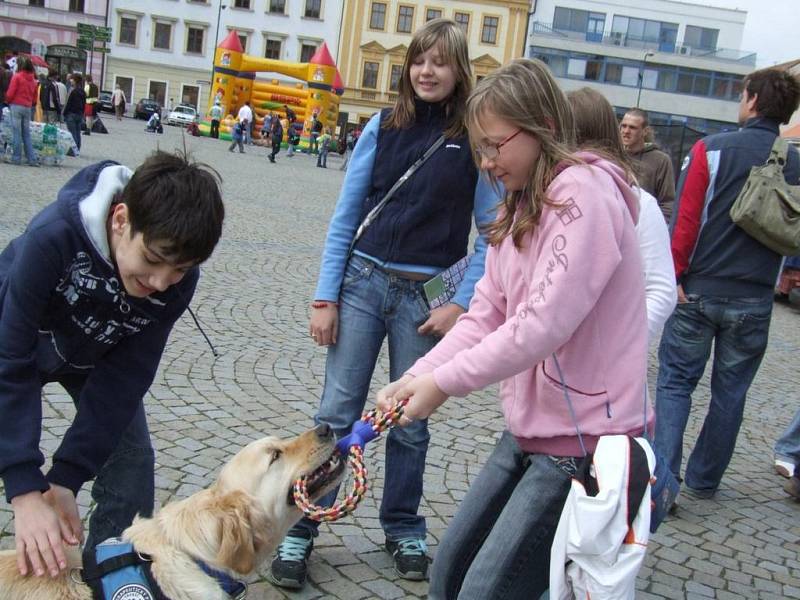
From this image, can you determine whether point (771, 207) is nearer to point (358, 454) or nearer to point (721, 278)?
point (721, 278)

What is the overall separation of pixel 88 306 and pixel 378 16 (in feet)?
213

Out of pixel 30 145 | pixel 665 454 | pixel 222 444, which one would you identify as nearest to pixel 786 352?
pixel 665 454

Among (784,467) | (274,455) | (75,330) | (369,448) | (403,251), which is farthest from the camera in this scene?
(784,467)

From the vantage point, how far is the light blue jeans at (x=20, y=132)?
14.4 meters

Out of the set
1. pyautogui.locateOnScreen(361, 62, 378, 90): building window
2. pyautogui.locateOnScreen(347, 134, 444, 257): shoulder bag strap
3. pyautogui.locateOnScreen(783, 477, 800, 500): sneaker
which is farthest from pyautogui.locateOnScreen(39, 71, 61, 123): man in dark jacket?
pyautogui.locateOnScreen(361, 62, 378, 90): building window

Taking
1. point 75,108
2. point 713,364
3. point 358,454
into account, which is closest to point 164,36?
point 75,108

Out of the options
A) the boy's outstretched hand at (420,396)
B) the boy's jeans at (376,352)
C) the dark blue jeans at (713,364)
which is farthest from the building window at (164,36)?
the boy's outstretched hand at (420,396)

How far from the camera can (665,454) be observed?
14.3 feet

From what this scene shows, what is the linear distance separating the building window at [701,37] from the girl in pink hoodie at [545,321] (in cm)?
7470

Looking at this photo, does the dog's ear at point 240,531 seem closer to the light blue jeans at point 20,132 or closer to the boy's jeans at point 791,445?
the boy's jeans at point 791,445

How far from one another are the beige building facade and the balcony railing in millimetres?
2844

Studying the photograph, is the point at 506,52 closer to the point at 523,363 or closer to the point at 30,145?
the point at 30,145

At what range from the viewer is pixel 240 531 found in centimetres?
231

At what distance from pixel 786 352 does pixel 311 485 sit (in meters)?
8.11
